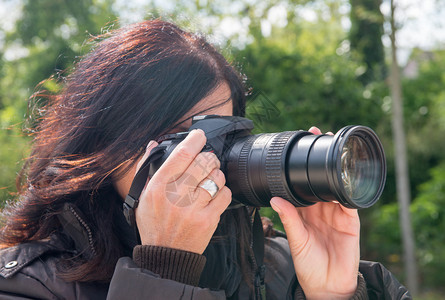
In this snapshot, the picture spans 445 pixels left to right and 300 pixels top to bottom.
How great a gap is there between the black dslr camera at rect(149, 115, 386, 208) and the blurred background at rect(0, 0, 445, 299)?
Result: 1.49 m

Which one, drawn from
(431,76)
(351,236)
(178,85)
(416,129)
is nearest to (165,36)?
(178,85)

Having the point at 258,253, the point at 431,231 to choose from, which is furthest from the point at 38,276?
the point at 431,231

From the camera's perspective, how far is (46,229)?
3.67 feet

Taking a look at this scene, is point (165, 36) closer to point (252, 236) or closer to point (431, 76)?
point (252, 236)

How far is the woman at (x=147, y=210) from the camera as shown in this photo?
3.03ft

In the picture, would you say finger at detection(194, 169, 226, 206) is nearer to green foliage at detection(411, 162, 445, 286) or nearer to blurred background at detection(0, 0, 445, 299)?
blurred background at detection(0, 0, 445, 299)

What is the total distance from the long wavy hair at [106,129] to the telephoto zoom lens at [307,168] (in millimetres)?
207

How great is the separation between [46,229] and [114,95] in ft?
1.21

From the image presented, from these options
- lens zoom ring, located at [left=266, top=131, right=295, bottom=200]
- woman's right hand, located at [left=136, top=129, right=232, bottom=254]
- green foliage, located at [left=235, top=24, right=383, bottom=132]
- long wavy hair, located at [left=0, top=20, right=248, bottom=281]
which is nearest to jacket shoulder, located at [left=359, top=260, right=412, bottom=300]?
lens zoom ring, located at [left=266, top=131, right=295, bottom=200]

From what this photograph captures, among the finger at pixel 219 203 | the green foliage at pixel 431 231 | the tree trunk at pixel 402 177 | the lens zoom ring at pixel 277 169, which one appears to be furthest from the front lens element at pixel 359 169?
the green foliage at pixel 431 231

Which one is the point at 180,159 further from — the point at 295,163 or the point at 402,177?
the point at 402,177

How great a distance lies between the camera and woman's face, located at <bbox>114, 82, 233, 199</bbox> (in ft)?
3.57

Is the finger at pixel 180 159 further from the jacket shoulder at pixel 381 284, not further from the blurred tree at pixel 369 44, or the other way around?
the blurred tree at pixel 369 44

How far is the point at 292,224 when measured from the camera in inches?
43.0
